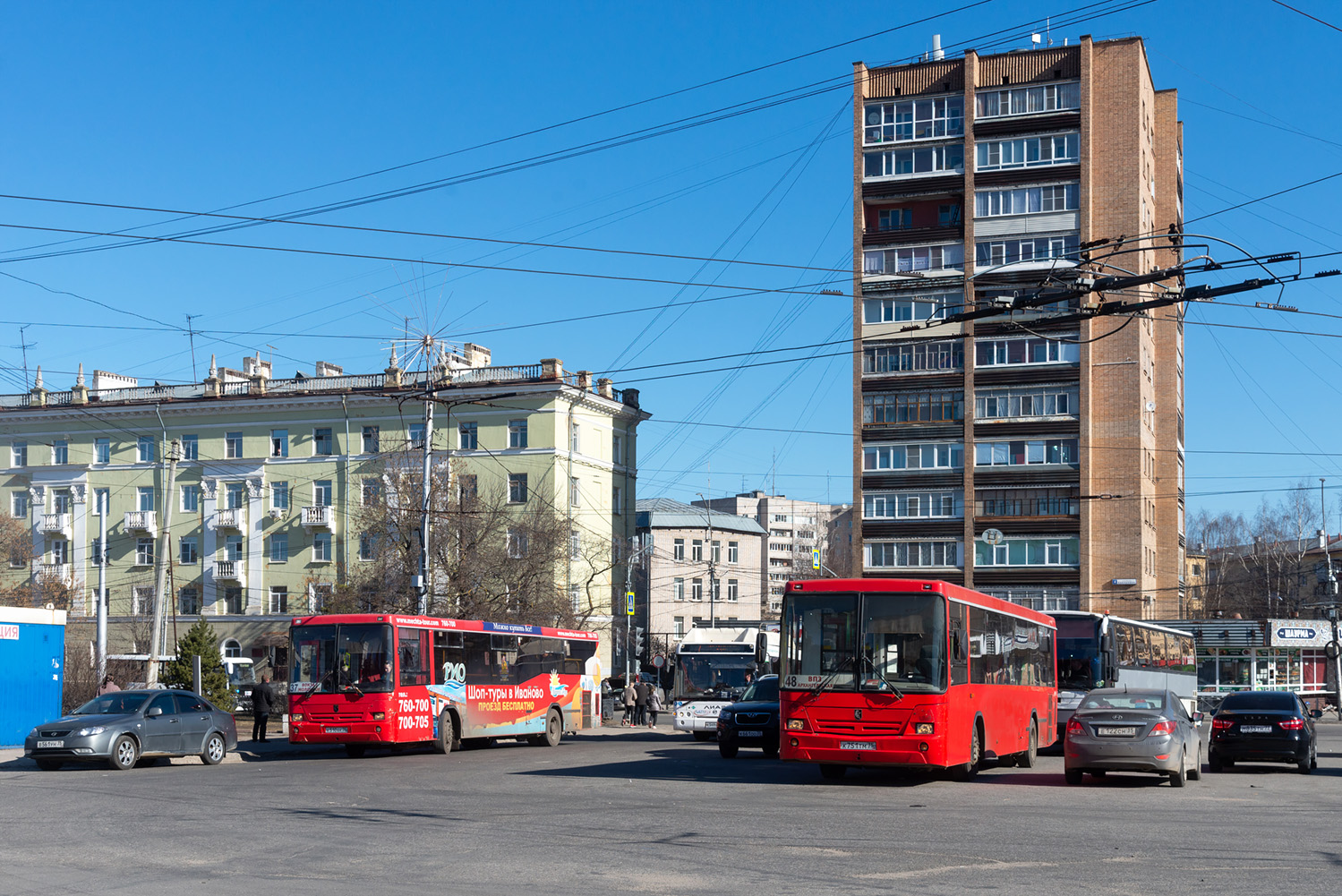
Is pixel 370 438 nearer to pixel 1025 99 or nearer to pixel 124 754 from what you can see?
pixel 1025 99

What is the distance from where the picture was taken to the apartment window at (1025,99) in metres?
72.7

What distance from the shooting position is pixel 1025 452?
73688mm

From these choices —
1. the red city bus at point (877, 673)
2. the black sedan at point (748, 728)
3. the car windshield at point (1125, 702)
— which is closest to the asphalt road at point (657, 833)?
the red city bus at point (877, 673)

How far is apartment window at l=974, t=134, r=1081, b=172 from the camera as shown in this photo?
72.4 m

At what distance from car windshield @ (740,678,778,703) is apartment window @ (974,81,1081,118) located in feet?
166

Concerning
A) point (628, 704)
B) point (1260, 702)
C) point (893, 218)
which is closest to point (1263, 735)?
point (1260, 702)

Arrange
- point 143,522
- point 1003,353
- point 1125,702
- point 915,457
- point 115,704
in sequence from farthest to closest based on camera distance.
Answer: point 143,522, point 915,457, point 1003,353, point 115,704, point 1125,702

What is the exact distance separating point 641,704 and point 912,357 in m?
36.1

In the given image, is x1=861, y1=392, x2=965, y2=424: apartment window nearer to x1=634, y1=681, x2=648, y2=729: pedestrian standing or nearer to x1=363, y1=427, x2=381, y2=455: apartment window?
x1=363, y1=427, x2=381, y2=455: apartment window

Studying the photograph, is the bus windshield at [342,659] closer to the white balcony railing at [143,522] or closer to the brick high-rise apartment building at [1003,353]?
the brick high-rise apartment building at [1003,353]

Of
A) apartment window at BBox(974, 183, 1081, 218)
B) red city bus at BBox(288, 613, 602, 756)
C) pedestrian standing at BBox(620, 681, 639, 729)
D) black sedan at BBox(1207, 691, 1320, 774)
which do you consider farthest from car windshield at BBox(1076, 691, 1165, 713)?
apartment window at BBox(974, 183, 1081, 218)

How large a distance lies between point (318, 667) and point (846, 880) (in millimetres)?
19901

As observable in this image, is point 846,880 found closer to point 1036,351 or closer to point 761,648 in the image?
point 761,648

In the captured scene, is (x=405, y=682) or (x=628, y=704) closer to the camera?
(x=405, y=682)
